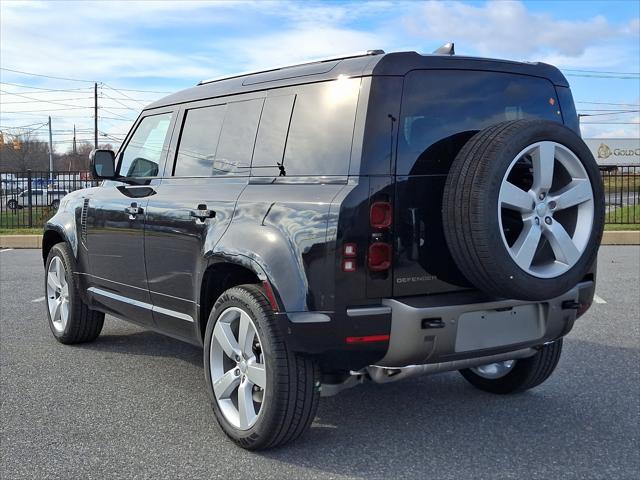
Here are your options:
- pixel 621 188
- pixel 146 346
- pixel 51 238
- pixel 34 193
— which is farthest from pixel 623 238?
pixel 34 193

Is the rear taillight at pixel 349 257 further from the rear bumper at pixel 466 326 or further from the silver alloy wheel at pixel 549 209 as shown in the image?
the silver alloy wheel at pixel 549 209

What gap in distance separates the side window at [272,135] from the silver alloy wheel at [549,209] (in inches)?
46.5

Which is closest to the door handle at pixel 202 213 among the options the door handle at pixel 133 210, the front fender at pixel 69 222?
the door handle at pixel 133 210

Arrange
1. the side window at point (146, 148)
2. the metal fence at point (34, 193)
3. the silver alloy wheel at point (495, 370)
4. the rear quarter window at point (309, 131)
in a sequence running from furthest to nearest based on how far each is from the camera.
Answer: the metal fence at point (34, 193)
the side window at point (146, 148)
the silver alloy wheel at point (495, 370)
the rear quarter window at point (309, 131)

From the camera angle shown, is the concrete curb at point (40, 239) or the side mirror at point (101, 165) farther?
the concrete curb at point (40, 239)

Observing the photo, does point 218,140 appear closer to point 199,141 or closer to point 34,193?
point 199,141

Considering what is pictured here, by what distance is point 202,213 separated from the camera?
154 inches

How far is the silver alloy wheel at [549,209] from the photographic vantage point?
10.3 ft

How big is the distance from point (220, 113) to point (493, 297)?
6.50 ft

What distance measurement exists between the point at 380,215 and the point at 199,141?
165 centimetres

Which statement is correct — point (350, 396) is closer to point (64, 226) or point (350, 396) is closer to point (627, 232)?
point (64, 226)

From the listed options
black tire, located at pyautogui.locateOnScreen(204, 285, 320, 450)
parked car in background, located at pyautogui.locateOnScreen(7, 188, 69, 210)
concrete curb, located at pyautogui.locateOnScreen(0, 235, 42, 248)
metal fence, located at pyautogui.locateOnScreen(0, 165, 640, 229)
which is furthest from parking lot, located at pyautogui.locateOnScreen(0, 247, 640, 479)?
parked car in background, located at pyautogui.locateOnScreen(7, 188, 69, 210)

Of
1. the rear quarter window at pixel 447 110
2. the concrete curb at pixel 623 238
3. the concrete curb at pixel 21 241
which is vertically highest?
the rear quarter window at pixel 447 110

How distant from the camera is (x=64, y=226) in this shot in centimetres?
563
